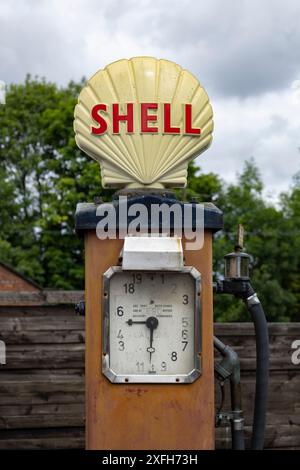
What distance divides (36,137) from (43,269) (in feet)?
14.9

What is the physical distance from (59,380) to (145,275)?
1.96m

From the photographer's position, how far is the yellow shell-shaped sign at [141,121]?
398 centimetres

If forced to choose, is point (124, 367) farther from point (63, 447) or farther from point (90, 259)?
point (63, 447)

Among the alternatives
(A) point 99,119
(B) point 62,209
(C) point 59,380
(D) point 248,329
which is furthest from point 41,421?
(B) point 62,209

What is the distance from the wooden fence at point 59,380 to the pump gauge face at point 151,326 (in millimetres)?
1739

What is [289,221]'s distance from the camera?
29688mm

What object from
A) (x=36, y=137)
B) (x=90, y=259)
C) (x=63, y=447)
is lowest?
(x=63, y=447)

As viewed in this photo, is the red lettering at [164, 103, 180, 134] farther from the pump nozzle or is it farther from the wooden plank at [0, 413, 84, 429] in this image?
the wooden plank at [0, 413, 84, 429]

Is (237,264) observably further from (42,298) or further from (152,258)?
(42,298)

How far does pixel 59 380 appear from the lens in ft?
18.3

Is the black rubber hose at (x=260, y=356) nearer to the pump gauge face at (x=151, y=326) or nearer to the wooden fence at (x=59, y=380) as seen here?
the pump gauge face at (x=151, y=326)

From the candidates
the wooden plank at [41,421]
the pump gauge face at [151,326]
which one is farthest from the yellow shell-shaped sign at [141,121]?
the wooden plank at [41,421]

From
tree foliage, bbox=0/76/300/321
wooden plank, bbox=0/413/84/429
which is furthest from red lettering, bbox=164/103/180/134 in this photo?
tree foliage, bbox=0/76/300/321
